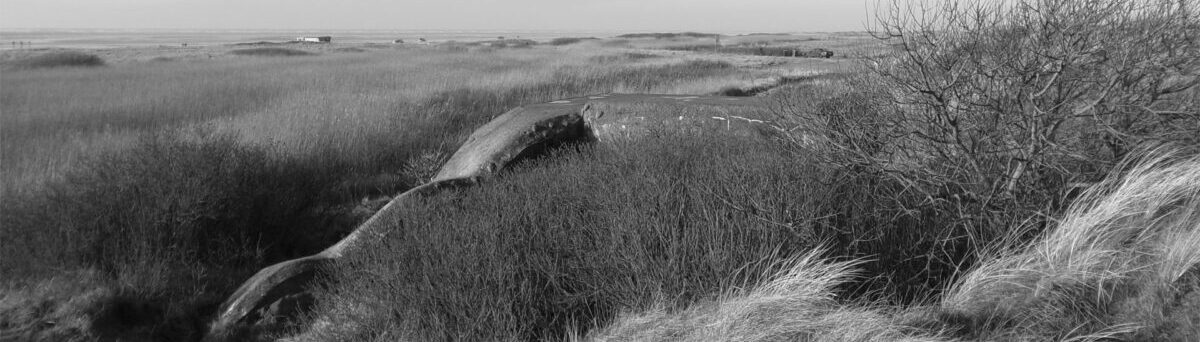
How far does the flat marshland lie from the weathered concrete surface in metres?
0.23

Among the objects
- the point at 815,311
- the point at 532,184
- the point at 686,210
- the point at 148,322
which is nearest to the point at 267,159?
the point at 148,322

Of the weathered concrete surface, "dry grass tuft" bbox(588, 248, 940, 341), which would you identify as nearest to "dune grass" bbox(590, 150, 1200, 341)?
"dry grass tuft" bbox(588, 248, 940, 341)

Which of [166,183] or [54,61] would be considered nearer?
[166,183]

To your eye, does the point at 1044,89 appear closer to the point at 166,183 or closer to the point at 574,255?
the point at 574,255

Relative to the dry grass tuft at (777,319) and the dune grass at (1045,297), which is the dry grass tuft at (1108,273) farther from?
the dry grass tuft at (777,319)

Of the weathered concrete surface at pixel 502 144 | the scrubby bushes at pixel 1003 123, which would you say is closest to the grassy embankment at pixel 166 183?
the weathered concrete surface at pixel 502 144

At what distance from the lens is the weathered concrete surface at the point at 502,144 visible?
5.94 meters

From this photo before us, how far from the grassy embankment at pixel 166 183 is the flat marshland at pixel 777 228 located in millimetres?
25

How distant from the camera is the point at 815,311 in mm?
3568

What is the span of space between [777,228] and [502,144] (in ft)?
14.8

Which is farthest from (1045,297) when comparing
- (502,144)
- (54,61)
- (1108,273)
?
(54,61)

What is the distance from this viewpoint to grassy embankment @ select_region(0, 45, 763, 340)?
6148mm

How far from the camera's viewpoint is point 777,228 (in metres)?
4.29

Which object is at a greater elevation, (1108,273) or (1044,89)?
(1044,89)
